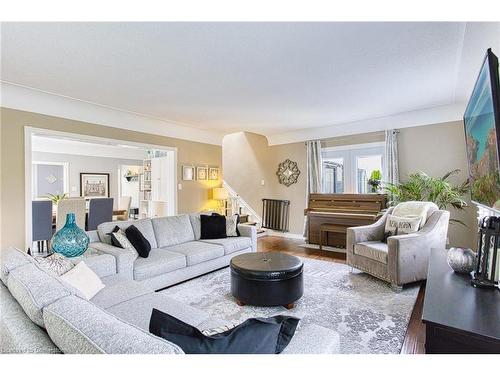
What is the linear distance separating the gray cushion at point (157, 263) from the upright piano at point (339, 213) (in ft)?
9.75

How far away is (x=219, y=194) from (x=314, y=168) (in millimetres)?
2214

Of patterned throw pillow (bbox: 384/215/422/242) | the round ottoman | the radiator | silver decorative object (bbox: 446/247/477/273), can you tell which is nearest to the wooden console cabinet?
silver decorative object (bbox: 446/247/477/273)

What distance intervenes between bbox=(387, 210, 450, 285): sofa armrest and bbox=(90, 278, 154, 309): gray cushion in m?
2.58

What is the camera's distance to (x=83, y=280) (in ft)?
6.70

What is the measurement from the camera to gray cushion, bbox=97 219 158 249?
332cm

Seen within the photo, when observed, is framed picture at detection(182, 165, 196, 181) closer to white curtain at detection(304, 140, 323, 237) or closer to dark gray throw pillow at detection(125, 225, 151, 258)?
white curtain at detection(304, 140, 323, 237)

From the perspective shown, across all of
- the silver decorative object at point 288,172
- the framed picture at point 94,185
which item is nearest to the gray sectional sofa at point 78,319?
the silver decorative object at point 288,172

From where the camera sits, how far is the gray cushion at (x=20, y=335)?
0.96 meters

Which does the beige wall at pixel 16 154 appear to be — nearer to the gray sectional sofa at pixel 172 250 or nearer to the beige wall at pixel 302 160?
the gray sectional sofa at pixel 172 250

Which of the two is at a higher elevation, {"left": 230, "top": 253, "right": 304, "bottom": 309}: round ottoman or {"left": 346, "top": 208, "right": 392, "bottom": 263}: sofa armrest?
{"left": 346, "top": 208, "right": 392, "bottom": 263}: sofa armrest

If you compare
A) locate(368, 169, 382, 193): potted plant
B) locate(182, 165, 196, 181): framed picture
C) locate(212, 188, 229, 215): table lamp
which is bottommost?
locate(212, 188, 229, 215): table lamp

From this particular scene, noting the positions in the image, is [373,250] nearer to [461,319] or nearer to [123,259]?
[461,319]

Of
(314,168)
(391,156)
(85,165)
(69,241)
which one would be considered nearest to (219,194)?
(314,168)
